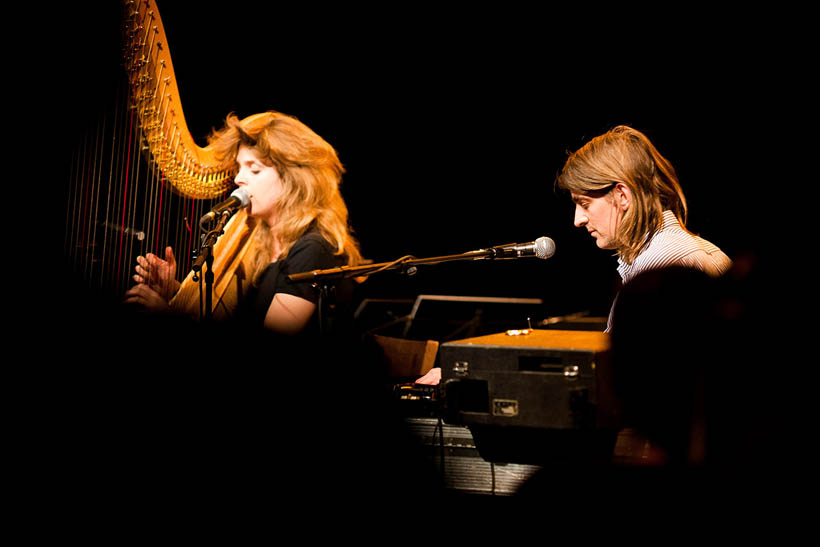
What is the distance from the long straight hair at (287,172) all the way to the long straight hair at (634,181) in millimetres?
1008

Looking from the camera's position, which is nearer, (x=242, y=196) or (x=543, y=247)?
(x=543, y=247)

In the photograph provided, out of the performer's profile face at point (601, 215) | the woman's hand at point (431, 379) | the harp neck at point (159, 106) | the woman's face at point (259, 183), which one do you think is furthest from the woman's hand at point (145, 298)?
the performer's profile face at point (601, 215)

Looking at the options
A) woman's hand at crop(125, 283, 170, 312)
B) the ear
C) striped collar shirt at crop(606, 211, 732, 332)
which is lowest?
woman's hand at crop(125, 283, 170, 312)

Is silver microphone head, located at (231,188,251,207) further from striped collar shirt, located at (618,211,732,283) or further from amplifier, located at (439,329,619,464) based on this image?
striped collar shirt, located at (618,211,732,283)

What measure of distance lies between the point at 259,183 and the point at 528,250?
116 centimetres

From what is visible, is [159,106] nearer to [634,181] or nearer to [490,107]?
[634,181]

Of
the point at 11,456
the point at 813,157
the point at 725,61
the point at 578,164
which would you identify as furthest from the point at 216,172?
the point at 813,157

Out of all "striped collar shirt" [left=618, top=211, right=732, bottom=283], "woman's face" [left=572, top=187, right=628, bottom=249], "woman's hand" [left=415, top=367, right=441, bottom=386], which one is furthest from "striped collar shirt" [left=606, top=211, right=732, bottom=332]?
"woman's hand" [left=415, top=367, right=441, bottom=386]

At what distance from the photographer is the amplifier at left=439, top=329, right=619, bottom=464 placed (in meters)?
1.41

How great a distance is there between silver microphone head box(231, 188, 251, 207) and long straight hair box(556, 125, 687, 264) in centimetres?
125

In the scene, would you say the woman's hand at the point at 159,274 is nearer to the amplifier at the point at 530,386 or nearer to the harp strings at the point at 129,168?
the harp strings at the point at 129,168

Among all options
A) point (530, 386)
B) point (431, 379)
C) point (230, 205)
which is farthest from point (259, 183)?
point (530, 386)

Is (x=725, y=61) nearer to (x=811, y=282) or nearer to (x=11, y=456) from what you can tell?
(x=811, y=282)

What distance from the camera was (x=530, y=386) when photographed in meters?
1.46
